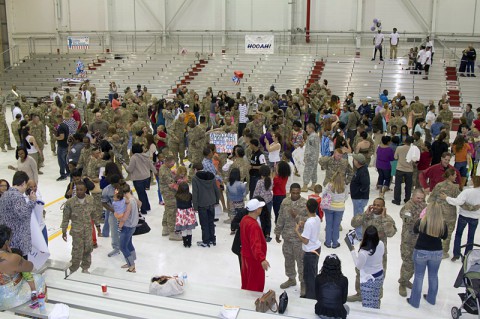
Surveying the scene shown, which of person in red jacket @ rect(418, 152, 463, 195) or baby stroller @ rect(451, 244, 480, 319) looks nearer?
baby stroller @ rect(451, 244, 480, 319)

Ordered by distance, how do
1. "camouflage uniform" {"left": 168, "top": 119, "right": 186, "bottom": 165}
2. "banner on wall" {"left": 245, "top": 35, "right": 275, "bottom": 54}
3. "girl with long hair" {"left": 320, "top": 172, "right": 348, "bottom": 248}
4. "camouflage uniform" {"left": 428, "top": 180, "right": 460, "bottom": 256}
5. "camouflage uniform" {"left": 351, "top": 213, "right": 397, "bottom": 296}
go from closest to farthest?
"camouflage uniform" {"left": 351, "top": 213, "right": 397, "bottom": 296} → "camouflage uniform" {"left": 428, "top": 180, "right": 460, "bottom": 256} → "girl with long hair" {"left": 320, "top": 172, "right": 348, "bottom": 248} → "camouflage uniform" {"left": 168, "top": 119, "right": 186, "bottom": 165} → "banner on wall" {"left": 245, "top": 35, "right": 275, "bottom": 54}

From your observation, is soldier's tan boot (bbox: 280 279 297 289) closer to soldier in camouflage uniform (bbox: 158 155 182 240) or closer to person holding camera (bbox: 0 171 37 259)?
soldier in camouflage uniform (bbox: 158 155 182 240)

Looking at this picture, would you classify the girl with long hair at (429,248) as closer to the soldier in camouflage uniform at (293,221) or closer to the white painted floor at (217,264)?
the white painted floor at (217,264)

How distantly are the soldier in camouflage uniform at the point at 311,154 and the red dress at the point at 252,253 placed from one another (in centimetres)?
462

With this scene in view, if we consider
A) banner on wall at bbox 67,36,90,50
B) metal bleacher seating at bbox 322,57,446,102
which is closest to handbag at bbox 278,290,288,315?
metal bleacher seating at bbox 322,57,446,102

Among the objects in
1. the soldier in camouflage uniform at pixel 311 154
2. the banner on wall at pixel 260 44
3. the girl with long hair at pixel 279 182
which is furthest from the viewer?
the banner on wall at pixel 260 44

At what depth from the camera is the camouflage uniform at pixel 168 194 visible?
26.0 feet

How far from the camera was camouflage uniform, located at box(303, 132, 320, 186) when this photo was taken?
10141 mm

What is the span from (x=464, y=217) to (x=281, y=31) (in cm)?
2250

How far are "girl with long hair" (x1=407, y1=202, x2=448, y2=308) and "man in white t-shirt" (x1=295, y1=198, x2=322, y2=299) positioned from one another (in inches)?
48.7

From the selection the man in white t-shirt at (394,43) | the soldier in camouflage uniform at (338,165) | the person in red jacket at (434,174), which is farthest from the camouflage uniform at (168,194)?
the man in white t-shirt at (394,43)

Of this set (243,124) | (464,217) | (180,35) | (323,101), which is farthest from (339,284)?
(180,35)

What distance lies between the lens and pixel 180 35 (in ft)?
99.1

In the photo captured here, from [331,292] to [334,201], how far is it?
3.23 metres
